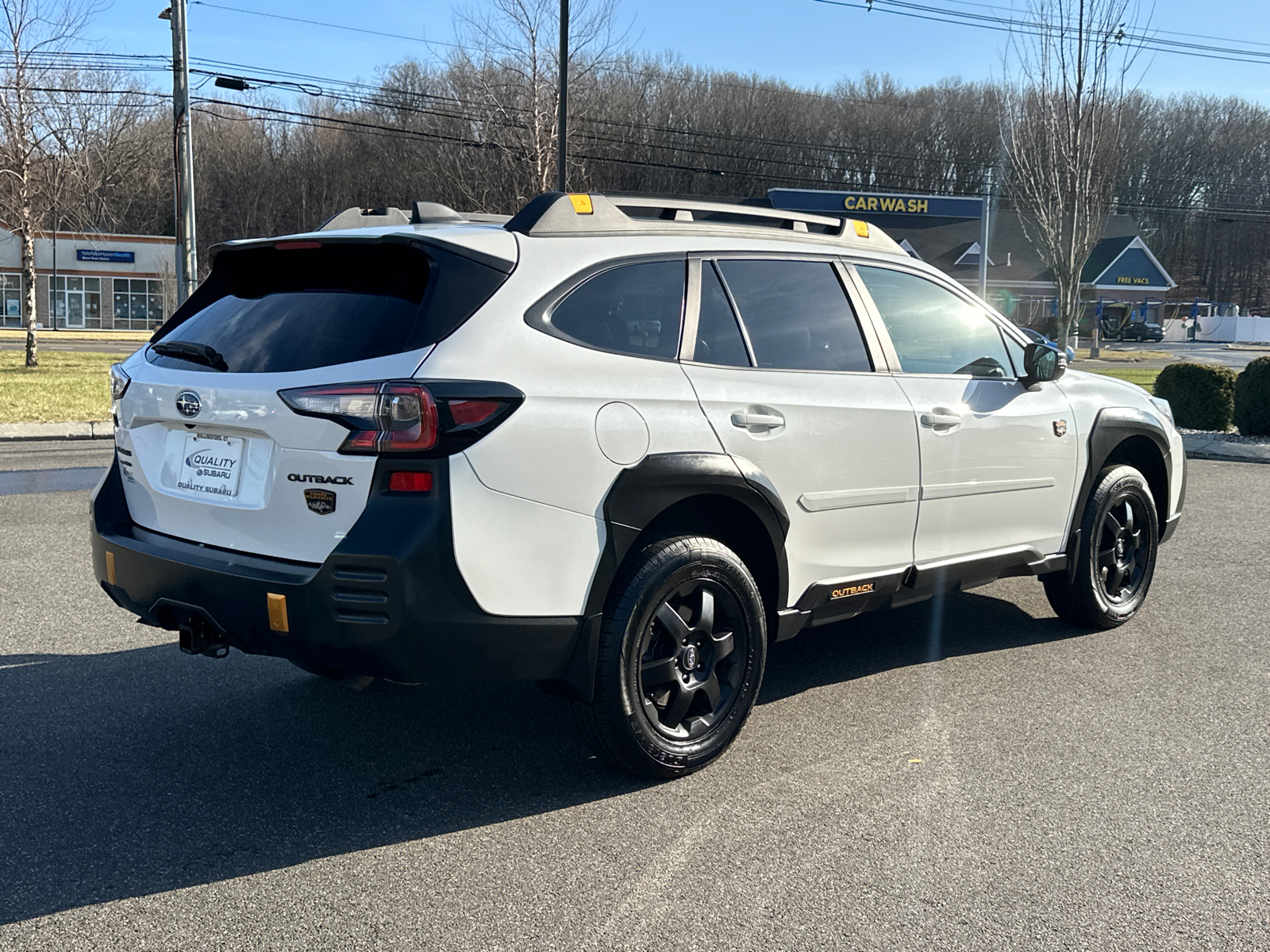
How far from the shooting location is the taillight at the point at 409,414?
123 inches

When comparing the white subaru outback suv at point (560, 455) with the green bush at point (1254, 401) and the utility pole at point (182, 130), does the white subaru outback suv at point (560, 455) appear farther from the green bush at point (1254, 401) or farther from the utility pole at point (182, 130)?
the utility pole at point (182, 130)

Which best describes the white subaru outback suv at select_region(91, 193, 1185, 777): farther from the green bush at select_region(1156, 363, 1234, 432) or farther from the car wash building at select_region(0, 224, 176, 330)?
the car wash building at select_region(0, 224, 176, 330)

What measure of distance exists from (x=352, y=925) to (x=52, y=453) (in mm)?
11217

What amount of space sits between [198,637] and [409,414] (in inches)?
43.3

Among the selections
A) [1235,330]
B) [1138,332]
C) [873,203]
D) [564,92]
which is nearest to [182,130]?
[564,92]

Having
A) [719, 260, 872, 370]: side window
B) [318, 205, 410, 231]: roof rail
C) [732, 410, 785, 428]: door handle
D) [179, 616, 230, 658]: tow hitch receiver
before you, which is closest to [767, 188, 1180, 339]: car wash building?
[719, 260, 872, 370]: side window

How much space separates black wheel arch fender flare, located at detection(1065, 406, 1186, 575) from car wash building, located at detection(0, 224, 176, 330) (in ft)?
188

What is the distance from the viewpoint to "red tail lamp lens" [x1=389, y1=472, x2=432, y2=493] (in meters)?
3.13

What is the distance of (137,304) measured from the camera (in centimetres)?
5950

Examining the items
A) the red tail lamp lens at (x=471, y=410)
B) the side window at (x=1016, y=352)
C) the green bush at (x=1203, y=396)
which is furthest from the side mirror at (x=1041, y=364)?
the green bush at (x=1203, y=396)

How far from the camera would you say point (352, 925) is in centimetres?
281

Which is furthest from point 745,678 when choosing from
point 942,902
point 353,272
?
point 353,272

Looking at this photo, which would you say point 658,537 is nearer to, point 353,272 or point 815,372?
point 815,372

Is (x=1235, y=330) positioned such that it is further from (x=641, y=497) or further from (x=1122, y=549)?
(x=641, y=497)
